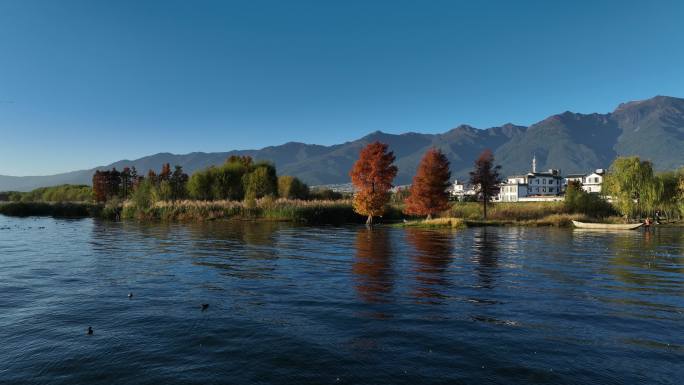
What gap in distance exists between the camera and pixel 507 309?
1283cm

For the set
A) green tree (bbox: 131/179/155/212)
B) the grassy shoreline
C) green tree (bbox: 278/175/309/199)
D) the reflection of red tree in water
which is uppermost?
green tree (bbox: 278/175/309/199)

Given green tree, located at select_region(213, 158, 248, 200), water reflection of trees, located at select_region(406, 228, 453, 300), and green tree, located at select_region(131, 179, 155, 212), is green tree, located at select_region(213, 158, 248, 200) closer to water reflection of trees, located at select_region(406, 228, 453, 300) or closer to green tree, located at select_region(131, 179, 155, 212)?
green tree, located at select_region(131, 179, 155, 212)

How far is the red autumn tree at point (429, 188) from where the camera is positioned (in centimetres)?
5384

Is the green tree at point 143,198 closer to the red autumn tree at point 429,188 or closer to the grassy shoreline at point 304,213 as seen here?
the grassy shoreline at point 304,213

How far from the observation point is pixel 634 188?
59219mm

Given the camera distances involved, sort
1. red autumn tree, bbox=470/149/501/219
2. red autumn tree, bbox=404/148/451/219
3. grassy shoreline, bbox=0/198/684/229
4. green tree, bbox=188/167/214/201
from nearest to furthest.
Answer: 1. red autumn tree, bbox=404/148/451/219
2. grassy shoreline, bbox=0/198/684/229
3. red autumn tree, bbox=470/149/501/219
4. green tree, bbox=188/167/214/201

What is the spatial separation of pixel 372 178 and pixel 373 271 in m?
32.4

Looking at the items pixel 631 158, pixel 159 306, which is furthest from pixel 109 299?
pixel 631 158

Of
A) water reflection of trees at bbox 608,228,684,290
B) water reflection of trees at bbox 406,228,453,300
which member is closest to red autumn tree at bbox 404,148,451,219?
water reflection of trees at bbox 406,228,453,300

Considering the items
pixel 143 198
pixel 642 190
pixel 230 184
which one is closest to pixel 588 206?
pixel 642 190

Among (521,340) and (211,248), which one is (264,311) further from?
(211,248)

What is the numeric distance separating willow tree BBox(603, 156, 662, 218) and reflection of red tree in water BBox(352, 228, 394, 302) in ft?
149

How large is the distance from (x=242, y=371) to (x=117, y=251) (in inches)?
828

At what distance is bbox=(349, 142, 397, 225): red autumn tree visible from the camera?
5144 cm
